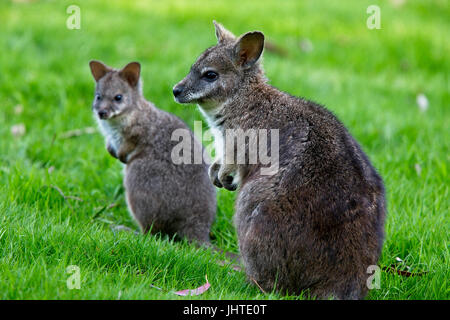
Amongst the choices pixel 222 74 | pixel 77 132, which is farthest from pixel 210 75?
pixel 77 132

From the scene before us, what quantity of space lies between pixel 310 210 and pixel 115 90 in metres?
2.81

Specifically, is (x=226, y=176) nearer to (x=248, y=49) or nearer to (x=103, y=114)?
(x=248, y=49)

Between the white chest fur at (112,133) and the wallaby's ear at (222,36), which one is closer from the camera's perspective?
the wallaby's ear at (222,36)

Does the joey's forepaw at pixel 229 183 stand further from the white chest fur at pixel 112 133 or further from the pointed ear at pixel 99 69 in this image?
the pointed ear at pixel 99 69

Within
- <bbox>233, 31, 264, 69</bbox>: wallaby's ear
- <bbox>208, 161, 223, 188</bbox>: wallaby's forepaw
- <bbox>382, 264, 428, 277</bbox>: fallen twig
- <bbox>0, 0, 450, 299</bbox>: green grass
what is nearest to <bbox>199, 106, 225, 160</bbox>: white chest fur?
<bbox>208, 161, 223, 188</bbox>: wallaby's forepaw

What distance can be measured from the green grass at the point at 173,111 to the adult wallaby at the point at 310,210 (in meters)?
0.36

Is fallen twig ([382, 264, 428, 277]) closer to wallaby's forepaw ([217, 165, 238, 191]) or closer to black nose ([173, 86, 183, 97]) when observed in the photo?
wallaby's forepaw ([217, 165, 238, 191])

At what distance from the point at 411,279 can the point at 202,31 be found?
6.90 m

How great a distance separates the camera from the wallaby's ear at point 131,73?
5941mm

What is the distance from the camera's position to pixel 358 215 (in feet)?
12.2

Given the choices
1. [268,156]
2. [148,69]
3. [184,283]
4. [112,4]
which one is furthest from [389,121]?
[112,4]

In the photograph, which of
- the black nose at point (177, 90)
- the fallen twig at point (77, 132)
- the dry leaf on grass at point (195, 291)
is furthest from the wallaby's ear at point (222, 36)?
the fallen twig at point (77, 132)

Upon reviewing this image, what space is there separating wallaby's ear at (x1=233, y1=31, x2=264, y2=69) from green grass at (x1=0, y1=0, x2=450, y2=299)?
4.76ft

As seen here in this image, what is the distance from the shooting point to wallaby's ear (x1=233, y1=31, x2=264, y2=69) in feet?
14.8
